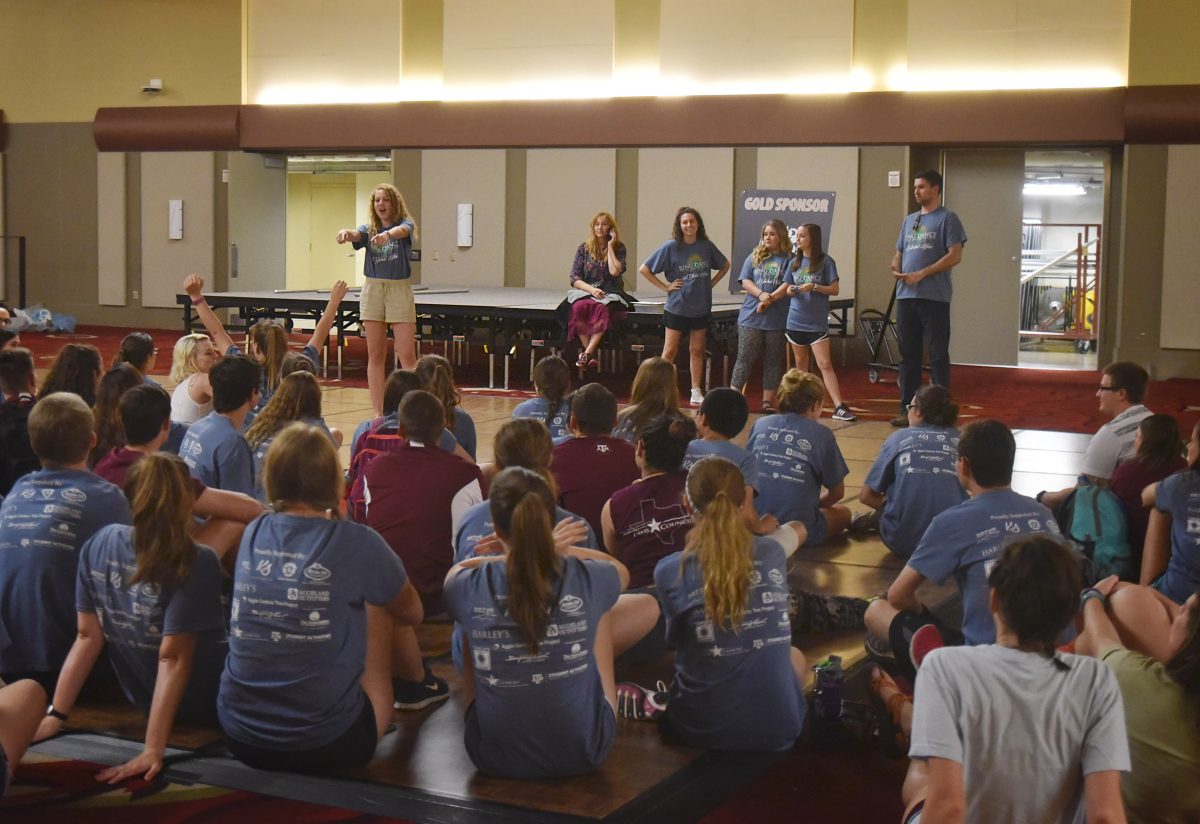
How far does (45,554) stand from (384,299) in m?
6.04

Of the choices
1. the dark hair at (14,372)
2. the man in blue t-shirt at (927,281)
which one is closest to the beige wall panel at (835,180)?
the man in blue t-shirt at (927,281)

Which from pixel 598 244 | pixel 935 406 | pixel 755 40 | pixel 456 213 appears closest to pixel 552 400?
pixel 935 406

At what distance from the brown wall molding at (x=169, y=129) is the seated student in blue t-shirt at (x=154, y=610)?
15739 mm

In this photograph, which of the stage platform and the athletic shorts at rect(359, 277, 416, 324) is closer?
the athletic shorts at rect(359, 277, 416, 324)

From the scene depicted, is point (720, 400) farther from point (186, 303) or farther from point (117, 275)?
point (117, 275)

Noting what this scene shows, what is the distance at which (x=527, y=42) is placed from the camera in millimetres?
17125

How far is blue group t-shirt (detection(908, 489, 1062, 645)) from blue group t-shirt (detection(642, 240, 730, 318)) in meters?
6.78

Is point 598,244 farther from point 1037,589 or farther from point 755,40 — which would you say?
point 1037,589

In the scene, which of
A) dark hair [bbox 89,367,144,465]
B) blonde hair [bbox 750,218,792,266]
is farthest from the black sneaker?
blonde hair [bbox 750,218,792,266]

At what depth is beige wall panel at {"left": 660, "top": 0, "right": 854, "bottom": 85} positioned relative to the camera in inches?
612

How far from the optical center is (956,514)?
158 inches

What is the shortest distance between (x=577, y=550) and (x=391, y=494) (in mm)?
1334

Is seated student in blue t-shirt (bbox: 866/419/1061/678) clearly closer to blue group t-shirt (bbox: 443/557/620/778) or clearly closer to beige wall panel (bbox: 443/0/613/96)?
blue group t-shirt (bbox: 443/557/620/778)

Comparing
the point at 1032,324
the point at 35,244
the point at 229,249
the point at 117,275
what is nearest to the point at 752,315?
the point at 1032,324
